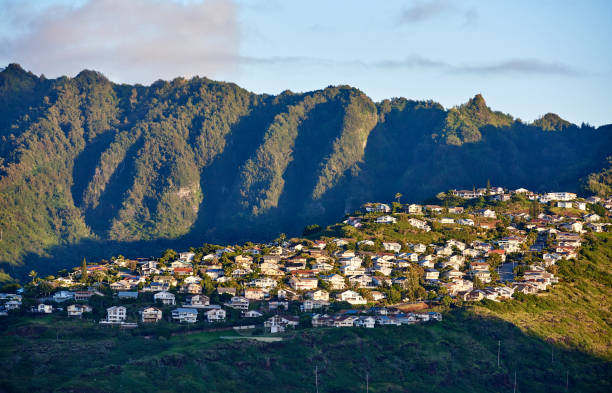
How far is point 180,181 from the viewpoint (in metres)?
193

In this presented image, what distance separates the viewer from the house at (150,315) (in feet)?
278

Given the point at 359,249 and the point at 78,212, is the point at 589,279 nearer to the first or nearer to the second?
the point at 359,249

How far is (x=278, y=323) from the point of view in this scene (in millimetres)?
83125

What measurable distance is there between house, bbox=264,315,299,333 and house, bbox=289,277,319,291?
1105cm

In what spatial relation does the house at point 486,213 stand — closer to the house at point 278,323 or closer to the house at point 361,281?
the house at point 361,281

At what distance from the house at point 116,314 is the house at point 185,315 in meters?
4.41

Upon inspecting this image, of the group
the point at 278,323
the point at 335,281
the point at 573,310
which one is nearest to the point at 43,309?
the point at 278,323

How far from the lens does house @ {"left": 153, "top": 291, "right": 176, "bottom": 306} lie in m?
90.3

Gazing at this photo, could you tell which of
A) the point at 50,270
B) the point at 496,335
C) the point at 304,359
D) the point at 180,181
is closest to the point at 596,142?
the point at 180,181

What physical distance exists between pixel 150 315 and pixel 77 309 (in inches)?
261

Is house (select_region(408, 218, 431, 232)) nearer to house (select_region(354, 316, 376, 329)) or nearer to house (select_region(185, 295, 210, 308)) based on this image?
house (select_region(354, 316, 376, 329))

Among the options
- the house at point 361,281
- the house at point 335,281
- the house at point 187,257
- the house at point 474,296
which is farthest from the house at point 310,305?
the house at point 187,257

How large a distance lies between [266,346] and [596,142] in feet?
458

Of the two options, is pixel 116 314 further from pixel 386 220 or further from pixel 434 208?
pixel 434 208
